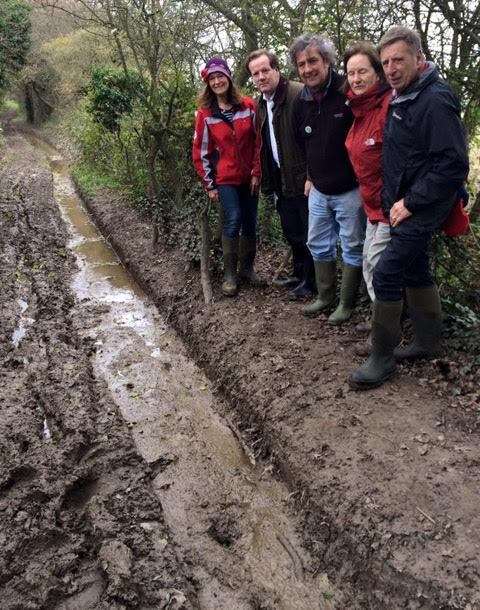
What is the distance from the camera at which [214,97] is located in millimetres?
4453

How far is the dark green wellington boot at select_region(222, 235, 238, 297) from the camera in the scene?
513 cm

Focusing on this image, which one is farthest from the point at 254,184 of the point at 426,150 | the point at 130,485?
the point at 130,485

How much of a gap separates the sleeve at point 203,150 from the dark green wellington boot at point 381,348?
216 centimetres

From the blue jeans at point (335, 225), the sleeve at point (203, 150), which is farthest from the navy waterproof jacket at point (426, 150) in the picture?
the sleeve at point (203, 150)

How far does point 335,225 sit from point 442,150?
1612 mm

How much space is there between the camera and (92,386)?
453cm

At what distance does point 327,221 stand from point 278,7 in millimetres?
2666

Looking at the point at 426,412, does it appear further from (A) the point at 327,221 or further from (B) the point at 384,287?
(A) the point at 327,221

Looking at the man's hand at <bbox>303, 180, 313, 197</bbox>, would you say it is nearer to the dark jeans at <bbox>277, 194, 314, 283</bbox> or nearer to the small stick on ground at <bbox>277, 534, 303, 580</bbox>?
the dark jeans at <bbox>277, 194, 314, 283</bbox>

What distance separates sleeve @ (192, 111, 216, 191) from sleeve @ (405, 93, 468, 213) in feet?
7.37

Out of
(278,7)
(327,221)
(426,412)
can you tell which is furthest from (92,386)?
(278,7)

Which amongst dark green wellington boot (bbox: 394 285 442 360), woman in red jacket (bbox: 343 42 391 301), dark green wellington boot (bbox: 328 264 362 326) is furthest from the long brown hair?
dark green wellington boot (bbox: 394 285 442 360)

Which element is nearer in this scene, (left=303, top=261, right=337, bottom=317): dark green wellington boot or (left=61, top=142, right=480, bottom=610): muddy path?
(left=61, top=142, right=480, bottom=610): muddy path

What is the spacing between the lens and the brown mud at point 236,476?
2635 mm
